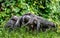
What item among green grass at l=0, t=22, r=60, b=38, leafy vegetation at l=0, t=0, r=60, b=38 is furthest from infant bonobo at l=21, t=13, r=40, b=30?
leafy vegetation at l=0, t=0, r=60, b=38

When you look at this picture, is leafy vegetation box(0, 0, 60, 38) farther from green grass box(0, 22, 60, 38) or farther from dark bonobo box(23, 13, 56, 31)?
green grass box(0, 22, 60, 38)

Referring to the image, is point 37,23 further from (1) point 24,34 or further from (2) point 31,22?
(1) point 24,34

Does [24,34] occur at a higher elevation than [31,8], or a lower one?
higher

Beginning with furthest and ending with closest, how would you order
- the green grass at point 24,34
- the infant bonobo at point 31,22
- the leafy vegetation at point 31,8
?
the leafy vegetation at point 31,8
the infant bonobo at point 31,22
the green grass at point 24,34

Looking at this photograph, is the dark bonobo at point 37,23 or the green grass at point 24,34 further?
the dark bonobo at point 37,23

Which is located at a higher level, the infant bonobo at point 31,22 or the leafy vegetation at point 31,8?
the infant bonobo at point 31,22

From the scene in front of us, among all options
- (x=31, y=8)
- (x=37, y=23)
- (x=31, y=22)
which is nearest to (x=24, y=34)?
(x=31, y=22)

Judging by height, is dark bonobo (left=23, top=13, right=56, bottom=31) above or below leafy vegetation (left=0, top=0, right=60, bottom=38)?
above

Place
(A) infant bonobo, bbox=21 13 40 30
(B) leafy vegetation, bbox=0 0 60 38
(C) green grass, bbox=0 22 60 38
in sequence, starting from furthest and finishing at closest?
(B) leafy vegetation, bbox=0 0 60 38 → (A) infant bonobo, bbox=21 13 40 30 → (C) green grass, bbox=0 22 60 38

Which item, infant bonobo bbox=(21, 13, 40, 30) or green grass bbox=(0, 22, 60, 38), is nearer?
green grass bbox=(0, 22, 60, 38)

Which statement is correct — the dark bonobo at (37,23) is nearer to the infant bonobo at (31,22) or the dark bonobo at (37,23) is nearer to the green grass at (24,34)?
the infant bonobo at (31,22)

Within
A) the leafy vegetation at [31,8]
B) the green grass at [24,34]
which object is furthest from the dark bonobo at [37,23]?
the leafy vegetation at [31,8]

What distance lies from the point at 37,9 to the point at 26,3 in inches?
22.0

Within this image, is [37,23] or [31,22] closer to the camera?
[31,22]
